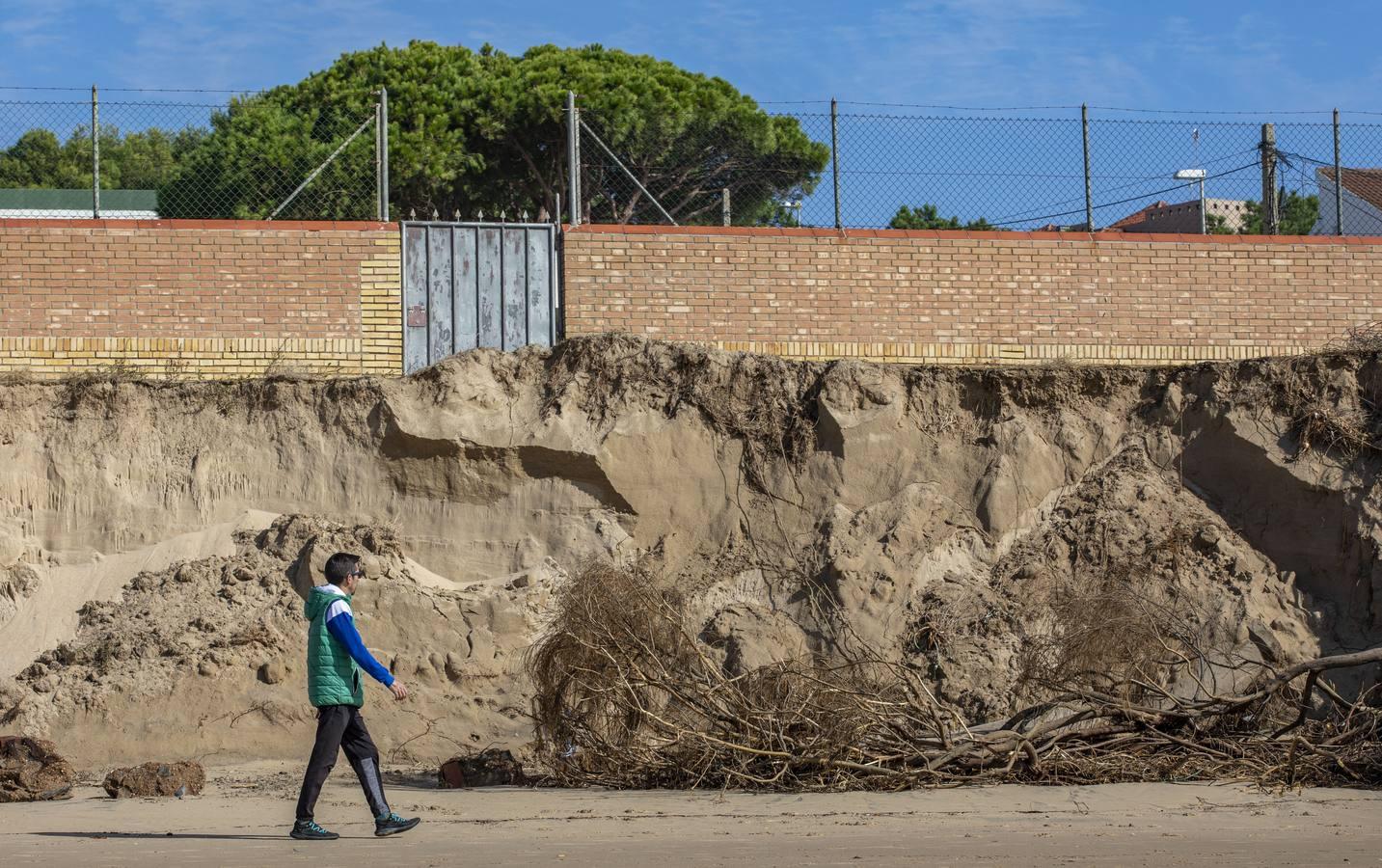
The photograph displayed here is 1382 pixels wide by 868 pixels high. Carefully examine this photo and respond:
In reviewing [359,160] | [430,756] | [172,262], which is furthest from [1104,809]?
[359,160]

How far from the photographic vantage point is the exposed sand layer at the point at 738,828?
25.3 feet

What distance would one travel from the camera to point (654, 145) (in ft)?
90.0

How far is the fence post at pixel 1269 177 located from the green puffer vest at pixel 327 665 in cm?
1172

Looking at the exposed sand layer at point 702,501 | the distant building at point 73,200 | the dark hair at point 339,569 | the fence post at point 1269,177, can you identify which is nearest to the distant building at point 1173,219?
the fence post at point 1269,177

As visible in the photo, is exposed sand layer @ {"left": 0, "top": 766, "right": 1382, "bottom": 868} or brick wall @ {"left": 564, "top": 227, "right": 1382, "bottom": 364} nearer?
exposed sand layer @ {"left": 0, "top": 766, "right": 1382, "bottom": 868}

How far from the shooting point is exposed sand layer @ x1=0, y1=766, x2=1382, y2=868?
7.73 m

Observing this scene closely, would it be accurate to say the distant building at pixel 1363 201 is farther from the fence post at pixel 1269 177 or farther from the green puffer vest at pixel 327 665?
the green puffer vest at pixel 327 665

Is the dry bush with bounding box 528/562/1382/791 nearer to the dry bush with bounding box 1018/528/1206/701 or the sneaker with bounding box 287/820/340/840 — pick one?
the dry bush with bounding box 1018/528/1206/701

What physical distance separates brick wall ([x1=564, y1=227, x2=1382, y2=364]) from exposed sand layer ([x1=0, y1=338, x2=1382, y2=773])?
0.51 metres

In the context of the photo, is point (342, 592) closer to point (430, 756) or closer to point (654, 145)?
point (430, 756)

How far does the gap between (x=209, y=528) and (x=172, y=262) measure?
8.64 feet

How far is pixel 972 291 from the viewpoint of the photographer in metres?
15.1

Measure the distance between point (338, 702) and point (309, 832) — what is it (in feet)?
2.31

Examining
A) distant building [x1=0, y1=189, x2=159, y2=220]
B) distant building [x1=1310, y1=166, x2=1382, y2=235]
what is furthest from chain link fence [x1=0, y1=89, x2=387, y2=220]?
distant building [x1=1310, y1=166, x2=1382, y2=235]
